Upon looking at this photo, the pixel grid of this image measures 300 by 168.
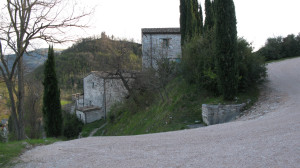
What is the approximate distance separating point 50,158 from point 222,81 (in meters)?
7.72

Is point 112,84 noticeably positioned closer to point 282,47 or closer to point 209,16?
point 209,16

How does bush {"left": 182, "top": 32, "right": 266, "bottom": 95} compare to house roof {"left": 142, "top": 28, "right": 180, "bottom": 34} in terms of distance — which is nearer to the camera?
bush {"left": 182, "top": 32, "right": 266, "bottom": 95}

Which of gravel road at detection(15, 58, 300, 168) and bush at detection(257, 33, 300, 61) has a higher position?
bush at detection(257, 33, 300, 61)

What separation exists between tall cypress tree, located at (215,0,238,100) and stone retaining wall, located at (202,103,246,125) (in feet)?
2.43

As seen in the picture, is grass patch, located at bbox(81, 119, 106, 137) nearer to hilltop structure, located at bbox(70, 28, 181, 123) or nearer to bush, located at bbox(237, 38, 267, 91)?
hilltop structure, located at bbox(70, 28, 181, 123)

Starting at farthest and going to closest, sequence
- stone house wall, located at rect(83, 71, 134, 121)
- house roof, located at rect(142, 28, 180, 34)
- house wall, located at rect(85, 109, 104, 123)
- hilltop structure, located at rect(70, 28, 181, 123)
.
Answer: house wall, located at rect(85, 109, 104, 123) → stone house wall, located at rect(83, 71, 134, 121) → house roof, located at rect(142, 28, 180, 34) → hilltop structure, located at rect(70, 28, 181, 123)

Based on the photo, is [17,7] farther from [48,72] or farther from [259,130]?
[259,130]

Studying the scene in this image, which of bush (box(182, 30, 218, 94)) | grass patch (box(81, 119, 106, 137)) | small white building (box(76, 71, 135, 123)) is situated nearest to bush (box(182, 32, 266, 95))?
bush (box(182, 30, 218, 94))

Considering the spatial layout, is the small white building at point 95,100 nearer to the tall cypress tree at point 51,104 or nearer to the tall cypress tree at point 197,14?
the tall cypress tree at point 51,104

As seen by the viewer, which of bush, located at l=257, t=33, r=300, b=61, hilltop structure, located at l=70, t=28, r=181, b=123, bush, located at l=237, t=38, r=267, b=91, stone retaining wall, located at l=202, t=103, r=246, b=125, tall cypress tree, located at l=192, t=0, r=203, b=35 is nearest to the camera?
stone retaining wall, located at l=202, t=103, r=246, b=125

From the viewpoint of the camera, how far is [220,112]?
8680mm

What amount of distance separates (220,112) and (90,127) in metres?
17.4

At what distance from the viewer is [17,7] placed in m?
9.31

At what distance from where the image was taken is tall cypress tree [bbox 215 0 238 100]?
30.6ft
